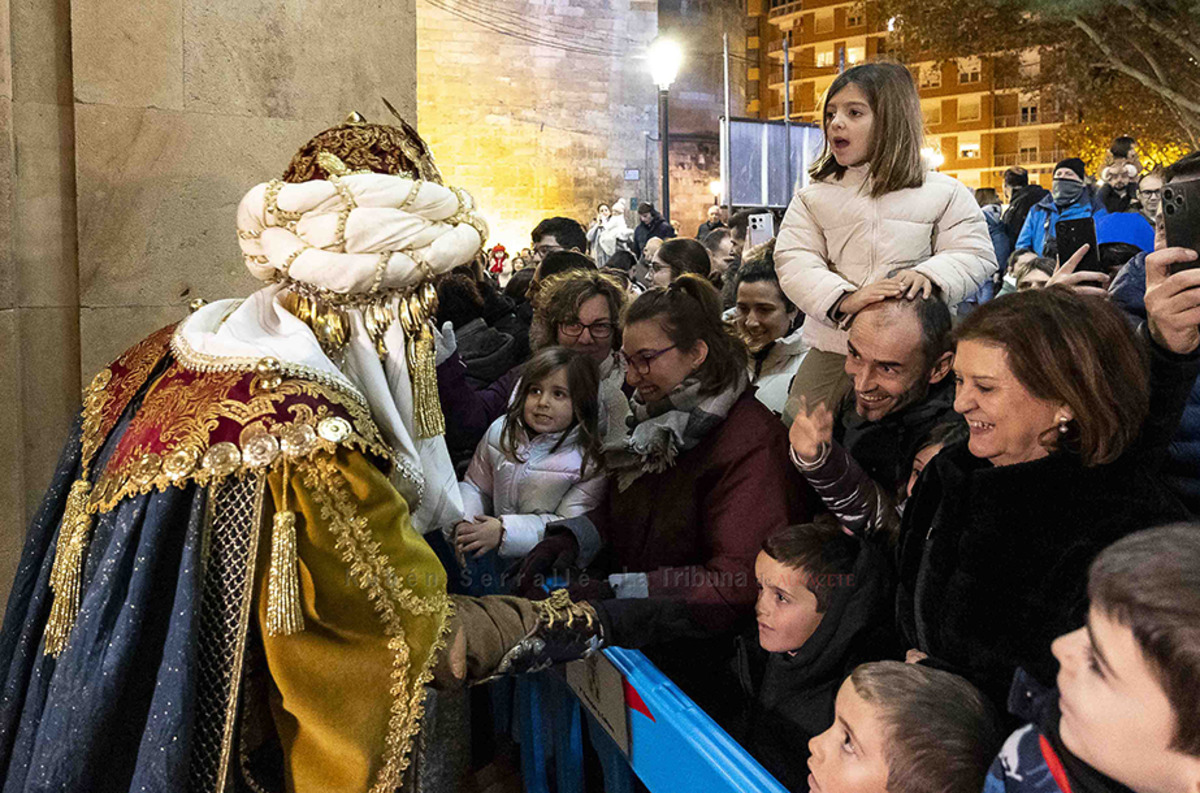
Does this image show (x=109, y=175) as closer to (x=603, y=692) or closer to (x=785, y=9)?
(x=603, y=692)

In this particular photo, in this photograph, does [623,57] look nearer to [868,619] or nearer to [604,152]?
[604,152]

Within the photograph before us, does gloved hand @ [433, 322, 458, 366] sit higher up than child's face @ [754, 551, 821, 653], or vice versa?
gloved hand @ [433, 322, 458, 366]

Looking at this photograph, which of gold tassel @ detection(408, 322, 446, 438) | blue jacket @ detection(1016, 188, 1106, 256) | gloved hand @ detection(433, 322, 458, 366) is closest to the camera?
gold tassel @ detection(408, 322, 446, 438)

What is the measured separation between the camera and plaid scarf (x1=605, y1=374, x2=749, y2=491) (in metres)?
2.51

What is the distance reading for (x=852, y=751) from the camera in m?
1.45

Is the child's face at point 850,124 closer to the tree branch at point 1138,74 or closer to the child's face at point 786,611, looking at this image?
the child's face at point 786,611

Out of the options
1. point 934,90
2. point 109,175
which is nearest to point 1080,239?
point 109,175

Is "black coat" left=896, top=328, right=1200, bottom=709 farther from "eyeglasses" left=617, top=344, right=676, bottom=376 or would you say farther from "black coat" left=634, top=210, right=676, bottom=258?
"black coat" left=634, top=210, right=676, bottom=258

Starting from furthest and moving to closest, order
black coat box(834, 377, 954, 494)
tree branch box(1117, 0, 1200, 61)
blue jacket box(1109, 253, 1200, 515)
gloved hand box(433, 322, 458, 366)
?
→ tree branch box(1117, 0, 1200, 61) < gloved hand box(433, 322, 458, 366) < black coat box(834, 377, 954, 494) < blue jacket box(1109, 253, 1200, 515)

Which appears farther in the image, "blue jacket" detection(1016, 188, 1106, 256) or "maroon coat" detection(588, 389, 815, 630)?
"blue jacket" detection(1016, 188, 1106, 256)

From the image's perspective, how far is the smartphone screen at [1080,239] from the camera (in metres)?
2.46

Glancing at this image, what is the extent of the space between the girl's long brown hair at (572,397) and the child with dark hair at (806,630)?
0.87m

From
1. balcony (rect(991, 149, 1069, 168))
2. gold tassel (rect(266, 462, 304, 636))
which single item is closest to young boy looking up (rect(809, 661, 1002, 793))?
gold tassel (rect(266, 462, 304, 636))

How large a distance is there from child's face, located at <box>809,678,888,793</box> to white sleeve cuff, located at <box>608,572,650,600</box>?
91 cm
